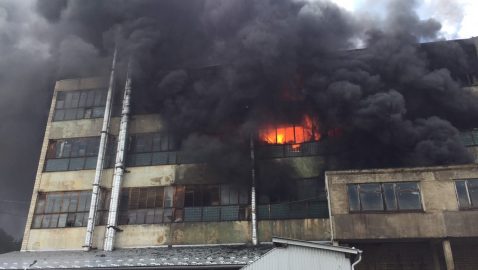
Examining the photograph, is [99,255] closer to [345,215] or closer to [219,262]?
[219,262]

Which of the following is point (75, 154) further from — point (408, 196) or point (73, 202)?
point (408, 196)

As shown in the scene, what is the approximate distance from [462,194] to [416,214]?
6.96 feet

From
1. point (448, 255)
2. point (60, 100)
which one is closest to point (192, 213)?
point (60, 100)

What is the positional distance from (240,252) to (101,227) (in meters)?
Answer: 8.44

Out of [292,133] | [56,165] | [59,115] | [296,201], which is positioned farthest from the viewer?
[59,115]

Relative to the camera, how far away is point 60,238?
23328 mm

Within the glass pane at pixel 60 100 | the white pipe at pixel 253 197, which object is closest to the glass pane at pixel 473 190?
the white pipe at pixel 253 197

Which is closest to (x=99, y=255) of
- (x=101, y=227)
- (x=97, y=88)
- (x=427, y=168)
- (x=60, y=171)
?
(x=101, y=227)

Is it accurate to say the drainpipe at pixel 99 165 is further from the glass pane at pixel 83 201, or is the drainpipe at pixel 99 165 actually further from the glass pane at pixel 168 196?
the glass pane at pixel 168 196

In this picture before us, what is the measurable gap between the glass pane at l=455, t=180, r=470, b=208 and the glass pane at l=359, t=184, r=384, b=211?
3.14 metres

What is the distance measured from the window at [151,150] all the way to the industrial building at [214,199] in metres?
0.06

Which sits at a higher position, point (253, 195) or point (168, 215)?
point (253, 195)

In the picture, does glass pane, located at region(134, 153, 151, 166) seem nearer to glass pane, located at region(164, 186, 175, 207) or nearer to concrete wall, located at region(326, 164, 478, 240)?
glass pane, located at region(164, 186, 175, 207)

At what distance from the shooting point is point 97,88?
27.0 meters
